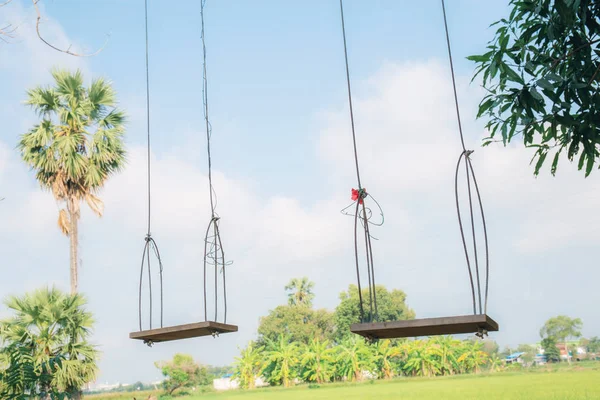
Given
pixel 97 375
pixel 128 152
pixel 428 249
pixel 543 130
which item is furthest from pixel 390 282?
pixel 543 130

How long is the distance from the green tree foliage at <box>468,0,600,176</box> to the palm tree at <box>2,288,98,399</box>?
22.7 ft

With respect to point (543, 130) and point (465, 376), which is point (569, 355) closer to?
point (465, 376)

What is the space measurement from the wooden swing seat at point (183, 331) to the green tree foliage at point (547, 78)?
1585mm

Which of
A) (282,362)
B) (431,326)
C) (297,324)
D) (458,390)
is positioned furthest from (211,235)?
(297,324)

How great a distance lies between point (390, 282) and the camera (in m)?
27.2

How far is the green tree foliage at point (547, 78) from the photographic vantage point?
2246 mm

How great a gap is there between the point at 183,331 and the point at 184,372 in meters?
21.4

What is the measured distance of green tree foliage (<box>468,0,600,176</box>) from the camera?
225cm

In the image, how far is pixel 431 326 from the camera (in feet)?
7.98

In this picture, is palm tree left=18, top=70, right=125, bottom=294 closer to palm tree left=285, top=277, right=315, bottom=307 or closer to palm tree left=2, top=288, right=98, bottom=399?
palm tree left=2, top=288, right=98, bottom=399

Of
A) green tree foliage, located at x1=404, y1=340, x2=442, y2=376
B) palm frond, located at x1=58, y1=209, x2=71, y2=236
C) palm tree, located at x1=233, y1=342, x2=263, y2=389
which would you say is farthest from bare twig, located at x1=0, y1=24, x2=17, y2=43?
green tree foliage, located at x1=404, y1=340, x2=442, y2=376

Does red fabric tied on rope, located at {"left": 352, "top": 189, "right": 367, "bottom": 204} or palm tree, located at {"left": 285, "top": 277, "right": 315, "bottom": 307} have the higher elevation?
palm tree, located at {"left": 285, "top": 277, "right": 315, "bottom": 307}

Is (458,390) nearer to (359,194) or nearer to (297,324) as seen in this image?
(297,324)

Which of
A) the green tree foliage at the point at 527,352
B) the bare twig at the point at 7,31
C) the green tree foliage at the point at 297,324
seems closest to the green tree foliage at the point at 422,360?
the green tree foliage at the point at 297,324
